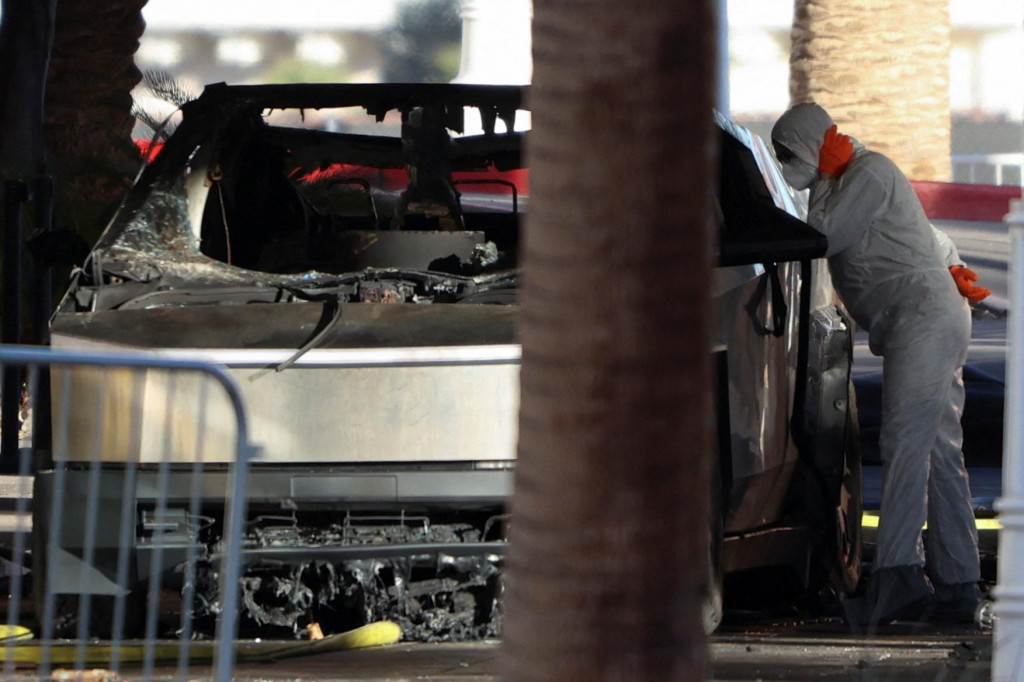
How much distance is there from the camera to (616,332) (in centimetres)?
250

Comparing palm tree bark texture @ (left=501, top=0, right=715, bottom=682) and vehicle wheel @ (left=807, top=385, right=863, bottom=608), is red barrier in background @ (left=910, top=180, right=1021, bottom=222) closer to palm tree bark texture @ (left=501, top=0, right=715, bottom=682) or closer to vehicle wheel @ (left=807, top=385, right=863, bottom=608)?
vehicle wheel @ (left=807, top=385, right=863, bottom=608)

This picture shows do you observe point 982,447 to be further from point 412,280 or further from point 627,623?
point 627,623

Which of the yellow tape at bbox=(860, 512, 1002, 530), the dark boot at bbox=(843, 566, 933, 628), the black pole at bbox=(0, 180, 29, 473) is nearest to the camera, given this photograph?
the dark boot at bbox=(843, 566, 933, 628)

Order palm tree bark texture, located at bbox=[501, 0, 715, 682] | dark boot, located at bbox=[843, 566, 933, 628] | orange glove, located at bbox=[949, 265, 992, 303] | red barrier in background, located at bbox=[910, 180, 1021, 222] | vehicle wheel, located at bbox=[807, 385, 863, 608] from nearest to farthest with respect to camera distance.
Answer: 1. palm tree bark texture, located at bbox=[501, 0, 715, 682]
2. dark boot, located at bbox=[843, 566, 933, 628]
3. vehicle wheel, located at bbox=[807, 385, 863, 608]
4. orange glove, located at bbox=[949, 265, 992, 303]
5. red barrier in background, located at bbox=[910, 180, 1021, 222]

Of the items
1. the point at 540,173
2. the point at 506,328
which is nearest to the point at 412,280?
the point at 506,328

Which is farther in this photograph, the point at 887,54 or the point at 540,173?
the point at 887,54

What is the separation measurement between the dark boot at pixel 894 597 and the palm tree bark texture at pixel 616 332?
4173mm

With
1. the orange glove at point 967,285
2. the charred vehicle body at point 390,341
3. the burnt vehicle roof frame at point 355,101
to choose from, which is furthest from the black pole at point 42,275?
the orange glove at point 967,285

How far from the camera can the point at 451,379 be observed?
5348 mm

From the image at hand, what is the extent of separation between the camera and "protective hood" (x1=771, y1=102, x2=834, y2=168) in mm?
7332

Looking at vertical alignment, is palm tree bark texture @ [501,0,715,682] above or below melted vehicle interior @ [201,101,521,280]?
below

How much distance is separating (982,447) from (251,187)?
6.44 metres

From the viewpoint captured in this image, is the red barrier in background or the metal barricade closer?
the metal barricade

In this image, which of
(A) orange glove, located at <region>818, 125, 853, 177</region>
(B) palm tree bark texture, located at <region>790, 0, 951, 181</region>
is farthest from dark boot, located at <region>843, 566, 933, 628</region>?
(B) palm tree bark texture, located at <region>790, 0, 951, 181</region>
